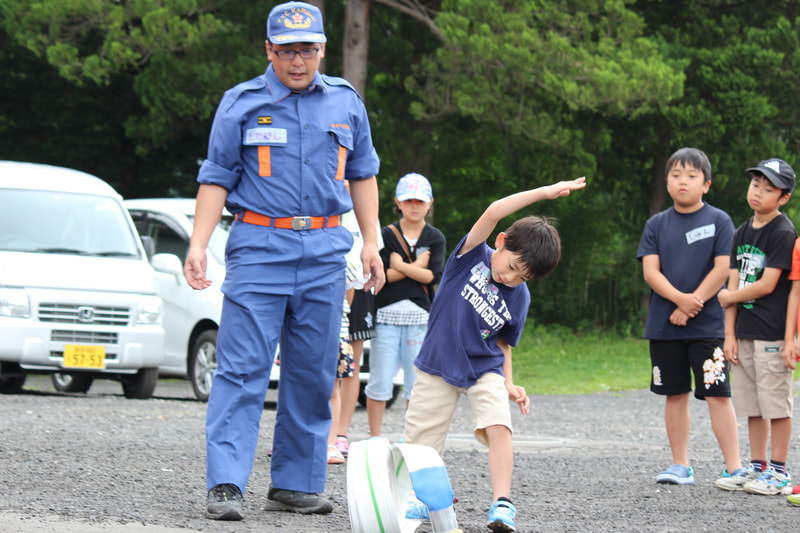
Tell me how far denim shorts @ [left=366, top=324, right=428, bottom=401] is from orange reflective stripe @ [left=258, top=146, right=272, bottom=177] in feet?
9.00

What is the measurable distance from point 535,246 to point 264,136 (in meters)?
1.27

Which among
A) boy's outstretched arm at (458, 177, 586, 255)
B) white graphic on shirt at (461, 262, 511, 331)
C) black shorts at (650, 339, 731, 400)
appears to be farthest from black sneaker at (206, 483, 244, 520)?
black shorts at (650, 339, 731, 400)

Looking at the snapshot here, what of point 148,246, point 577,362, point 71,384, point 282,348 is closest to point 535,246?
point 282,348

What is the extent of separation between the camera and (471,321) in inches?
190

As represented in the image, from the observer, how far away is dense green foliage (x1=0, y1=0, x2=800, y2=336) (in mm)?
15531

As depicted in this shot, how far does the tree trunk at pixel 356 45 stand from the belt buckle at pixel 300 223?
1225 cm

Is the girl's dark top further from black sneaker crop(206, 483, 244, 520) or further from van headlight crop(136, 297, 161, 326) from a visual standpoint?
van headlight crop(136, 297, 161, 326)

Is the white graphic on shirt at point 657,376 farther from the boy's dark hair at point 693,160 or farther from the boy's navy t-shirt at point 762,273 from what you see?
the boy's dark hair at point 693,160

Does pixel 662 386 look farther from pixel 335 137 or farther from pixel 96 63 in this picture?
pixel 96 63

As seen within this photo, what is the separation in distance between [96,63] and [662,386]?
1269 cm

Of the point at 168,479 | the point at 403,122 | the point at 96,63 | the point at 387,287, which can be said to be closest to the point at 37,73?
the point at 96,63

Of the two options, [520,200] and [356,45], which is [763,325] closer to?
[520,200]

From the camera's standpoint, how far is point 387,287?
7414mm

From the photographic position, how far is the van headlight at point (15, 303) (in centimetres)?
950
